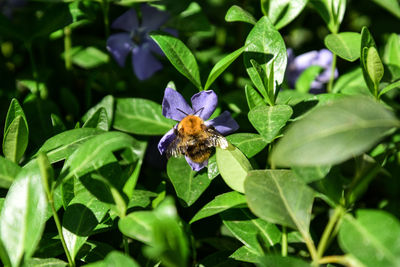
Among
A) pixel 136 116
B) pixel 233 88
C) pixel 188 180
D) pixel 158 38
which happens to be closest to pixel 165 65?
pixel 233 88

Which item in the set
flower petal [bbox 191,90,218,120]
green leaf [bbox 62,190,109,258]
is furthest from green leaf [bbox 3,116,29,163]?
flower petal [bbox 191,90,218,120]

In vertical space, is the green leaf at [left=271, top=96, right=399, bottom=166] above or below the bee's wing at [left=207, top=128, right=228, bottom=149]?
above

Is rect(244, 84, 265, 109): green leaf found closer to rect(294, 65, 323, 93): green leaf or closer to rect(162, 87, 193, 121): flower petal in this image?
rect(162, 87, 193, 121): flower petal

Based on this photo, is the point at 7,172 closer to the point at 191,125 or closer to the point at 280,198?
the point at 191,125

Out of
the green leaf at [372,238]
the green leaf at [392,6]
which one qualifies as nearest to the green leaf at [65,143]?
the green leaf at [372,238]

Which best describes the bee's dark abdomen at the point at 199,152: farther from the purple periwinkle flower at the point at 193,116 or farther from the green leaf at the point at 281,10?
the green leaf at the point at 281,10

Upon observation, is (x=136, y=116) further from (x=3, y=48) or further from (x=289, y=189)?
(x=3, y=48)

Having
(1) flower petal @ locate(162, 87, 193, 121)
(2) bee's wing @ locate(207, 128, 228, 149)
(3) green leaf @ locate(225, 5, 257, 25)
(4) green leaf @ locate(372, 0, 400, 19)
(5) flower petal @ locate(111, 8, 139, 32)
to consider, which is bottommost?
(2) bee's wing @ locate(207, 128, 228, 149)
